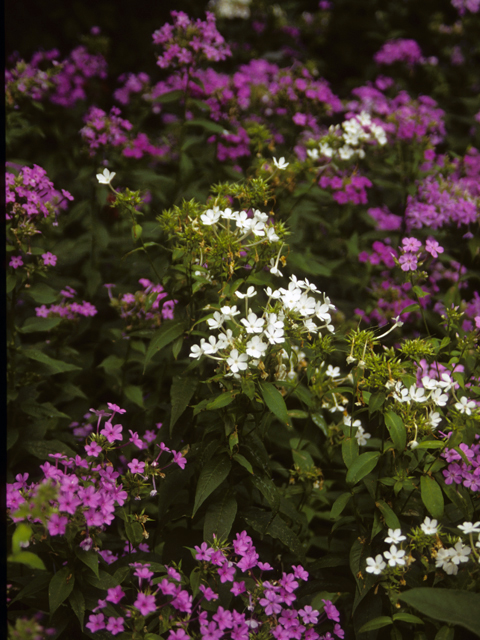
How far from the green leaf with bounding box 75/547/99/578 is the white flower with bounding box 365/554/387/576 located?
2.94 feet

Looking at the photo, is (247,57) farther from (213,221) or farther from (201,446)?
(201,446)

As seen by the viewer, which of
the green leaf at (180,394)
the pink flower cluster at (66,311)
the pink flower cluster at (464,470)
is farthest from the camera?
the pink flower cluster at (66,311)

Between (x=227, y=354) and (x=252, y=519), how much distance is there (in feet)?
2.36

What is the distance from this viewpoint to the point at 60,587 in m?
1.71

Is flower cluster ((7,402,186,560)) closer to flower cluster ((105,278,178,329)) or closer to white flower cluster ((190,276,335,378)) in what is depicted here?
white flower cluster ((190,276,335,378))

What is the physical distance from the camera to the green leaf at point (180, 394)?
2061mm


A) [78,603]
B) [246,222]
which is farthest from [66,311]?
[78,603]

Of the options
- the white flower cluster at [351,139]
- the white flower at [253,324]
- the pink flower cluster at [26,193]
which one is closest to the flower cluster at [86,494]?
the white flower at [253,324]

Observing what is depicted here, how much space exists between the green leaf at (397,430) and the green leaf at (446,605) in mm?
439

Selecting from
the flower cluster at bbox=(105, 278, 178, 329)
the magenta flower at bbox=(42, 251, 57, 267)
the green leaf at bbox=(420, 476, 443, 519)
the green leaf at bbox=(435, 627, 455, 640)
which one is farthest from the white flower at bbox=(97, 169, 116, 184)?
the green leaf at bbox=(435, 627, 455, 640)

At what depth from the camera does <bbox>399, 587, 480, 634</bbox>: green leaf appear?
1605 mm

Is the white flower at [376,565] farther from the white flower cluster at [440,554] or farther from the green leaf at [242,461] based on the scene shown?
the green leaf at [242,461]

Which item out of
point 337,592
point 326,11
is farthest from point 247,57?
point 337,592

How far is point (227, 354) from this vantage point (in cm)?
187
